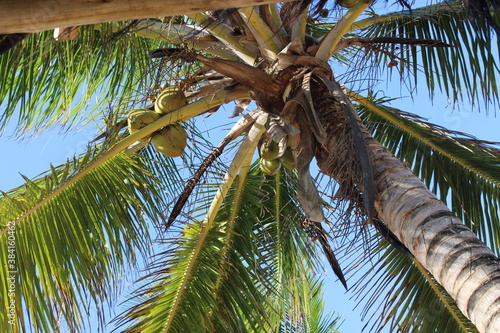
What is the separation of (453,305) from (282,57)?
1.98 meters

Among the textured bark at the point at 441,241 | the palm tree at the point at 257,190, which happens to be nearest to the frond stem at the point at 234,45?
the palm tree at the point at 257,190

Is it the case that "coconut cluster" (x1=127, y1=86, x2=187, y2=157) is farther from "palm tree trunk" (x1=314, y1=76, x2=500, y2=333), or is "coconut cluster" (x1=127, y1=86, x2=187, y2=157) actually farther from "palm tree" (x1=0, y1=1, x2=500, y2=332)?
"palm tree trunk" (x1=314, y1=76, x2=500, y2=333)

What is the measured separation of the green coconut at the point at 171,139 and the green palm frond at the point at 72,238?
11.3 inches

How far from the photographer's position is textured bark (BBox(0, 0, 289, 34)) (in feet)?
4.73

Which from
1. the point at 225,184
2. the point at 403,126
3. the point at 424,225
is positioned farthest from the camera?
the point at 403,126

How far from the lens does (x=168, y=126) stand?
3.90 m

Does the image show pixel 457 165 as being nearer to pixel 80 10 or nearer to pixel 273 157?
pixel 273 157

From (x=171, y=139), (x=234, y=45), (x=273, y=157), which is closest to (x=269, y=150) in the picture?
(x=273, y=157)

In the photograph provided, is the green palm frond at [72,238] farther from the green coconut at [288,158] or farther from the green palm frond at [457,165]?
the green palm frond at [457,165]

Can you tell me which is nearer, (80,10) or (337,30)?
(80,10)

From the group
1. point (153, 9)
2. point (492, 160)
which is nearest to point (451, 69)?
point (492, 160)

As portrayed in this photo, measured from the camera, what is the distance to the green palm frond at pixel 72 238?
332 cm

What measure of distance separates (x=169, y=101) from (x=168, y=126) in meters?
0.17

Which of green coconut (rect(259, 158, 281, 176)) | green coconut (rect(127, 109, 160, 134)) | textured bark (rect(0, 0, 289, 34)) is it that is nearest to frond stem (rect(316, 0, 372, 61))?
green coconut (rect(259, 158, 281, 176))
